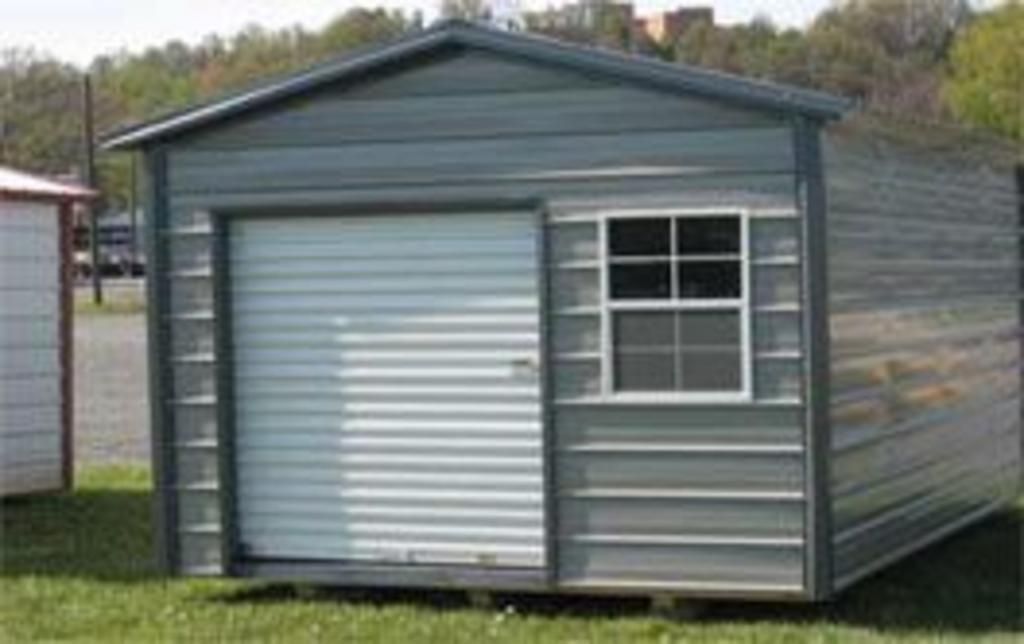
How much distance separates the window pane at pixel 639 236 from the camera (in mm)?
12555

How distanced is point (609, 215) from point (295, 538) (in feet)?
9.16

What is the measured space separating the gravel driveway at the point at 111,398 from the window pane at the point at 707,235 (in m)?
7.62

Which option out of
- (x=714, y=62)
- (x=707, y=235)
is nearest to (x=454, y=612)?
(x=707, y=235)

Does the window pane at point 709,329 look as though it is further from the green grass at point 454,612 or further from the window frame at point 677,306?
the green grass at point 454,612

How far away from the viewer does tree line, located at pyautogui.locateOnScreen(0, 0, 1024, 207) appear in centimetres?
4847

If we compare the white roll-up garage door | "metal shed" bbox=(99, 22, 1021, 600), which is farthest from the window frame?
the white roll-up garage door

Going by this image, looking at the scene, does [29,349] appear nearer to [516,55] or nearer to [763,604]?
[516,55]

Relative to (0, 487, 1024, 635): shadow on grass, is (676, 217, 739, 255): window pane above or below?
above

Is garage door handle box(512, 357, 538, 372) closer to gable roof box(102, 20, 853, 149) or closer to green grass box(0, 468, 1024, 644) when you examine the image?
green grass box(0, 468, 1024, 644)

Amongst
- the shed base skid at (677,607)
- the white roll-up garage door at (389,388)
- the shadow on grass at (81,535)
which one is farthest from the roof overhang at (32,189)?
the shed base skid at (677,607)

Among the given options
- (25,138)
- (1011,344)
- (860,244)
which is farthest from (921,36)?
(860,244)

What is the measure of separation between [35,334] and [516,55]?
7.49 meters

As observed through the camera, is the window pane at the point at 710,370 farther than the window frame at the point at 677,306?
Yes

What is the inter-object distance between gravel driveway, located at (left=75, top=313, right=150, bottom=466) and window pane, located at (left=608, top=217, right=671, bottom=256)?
23.9 ft
